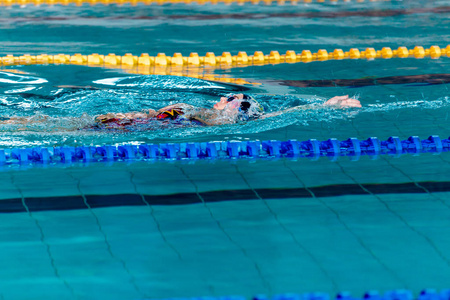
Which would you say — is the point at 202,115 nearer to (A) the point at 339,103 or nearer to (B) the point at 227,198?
(A) the point at 339,103

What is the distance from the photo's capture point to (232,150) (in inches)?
148

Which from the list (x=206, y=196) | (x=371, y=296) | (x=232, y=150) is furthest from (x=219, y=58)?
(x=371, y=296)

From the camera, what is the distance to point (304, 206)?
2992mm

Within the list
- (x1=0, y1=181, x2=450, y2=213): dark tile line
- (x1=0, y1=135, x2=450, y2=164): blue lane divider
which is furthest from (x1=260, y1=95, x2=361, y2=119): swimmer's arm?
(x1=0, y1=181, x2=450, y2=213): dark tile line

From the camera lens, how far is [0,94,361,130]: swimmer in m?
4.21

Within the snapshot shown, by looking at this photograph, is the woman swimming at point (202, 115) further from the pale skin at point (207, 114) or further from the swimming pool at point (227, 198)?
the swimming pool at point (227, 198)

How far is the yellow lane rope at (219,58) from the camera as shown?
21.6 feet

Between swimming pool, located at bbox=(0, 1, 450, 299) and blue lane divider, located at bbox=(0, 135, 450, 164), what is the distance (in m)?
0.08

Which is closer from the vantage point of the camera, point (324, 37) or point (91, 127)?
point (91, 127)

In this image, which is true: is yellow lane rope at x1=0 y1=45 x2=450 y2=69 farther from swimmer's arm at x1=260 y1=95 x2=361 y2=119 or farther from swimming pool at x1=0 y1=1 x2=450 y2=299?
swimmer's arm at x1=260 y1=95 x2=361 y2=119

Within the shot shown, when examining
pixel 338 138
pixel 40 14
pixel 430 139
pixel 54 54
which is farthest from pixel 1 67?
pixel 430 139

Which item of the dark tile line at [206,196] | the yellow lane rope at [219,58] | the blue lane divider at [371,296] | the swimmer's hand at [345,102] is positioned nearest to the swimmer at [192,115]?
the swimmer's hand at [345,102]

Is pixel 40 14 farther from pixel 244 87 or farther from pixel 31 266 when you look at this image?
pixel 31 266

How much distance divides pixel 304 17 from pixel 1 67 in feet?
15.1
